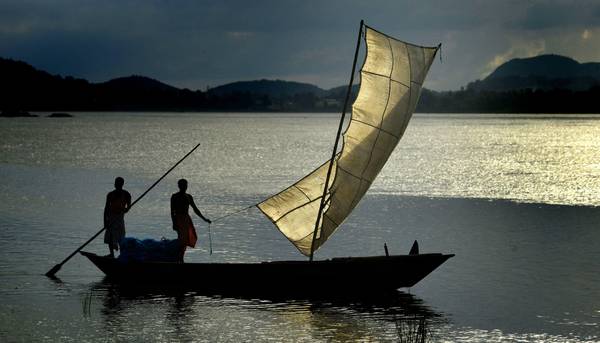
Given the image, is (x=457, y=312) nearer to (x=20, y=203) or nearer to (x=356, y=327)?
(x=356, y=327)

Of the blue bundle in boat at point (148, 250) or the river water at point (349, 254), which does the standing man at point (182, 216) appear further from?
the river water at point (349, 254)

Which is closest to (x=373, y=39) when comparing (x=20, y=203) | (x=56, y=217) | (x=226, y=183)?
(x=56, y=217)

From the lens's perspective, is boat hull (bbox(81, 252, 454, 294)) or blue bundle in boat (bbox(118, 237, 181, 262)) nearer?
boat hull (bbox(81, 252, 454, 294))

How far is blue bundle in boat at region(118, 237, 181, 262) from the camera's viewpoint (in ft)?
72.8

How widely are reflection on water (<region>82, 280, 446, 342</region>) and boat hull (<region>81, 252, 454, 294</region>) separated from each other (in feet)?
0.99

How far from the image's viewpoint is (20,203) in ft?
137

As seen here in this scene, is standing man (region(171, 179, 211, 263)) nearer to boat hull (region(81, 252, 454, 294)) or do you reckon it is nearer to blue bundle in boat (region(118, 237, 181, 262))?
blue bundle in boat (region(118, 237, 181, 262))

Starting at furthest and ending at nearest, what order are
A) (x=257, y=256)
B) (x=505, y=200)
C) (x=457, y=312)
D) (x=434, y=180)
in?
(x=434, y=180) → (x=505, y=200) → (x=257, y=256) → (x=457, y=312)

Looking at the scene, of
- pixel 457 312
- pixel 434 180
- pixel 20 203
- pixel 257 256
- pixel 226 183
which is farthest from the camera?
pixel 434 180

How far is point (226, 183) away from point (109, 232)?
33.0 metres

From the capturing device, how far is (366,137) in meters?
21.8

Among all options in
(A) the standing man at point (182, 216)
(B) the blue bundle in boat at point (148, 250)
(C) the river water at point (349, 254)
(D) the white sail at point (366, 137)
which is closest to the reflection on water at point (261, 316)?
(C) the river water at point (349, 254)

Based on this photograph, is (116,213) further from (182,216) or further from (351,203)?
(351,203)

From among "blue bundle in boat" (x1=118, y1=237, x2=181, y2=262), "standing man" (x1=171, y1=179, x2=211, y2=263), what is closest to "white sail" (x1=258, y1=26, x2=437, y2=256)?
"standing man" (x1=171, y1=179, x2=211, y2=263)
